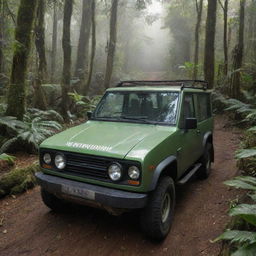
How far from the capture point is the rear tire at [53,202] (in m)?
4.50

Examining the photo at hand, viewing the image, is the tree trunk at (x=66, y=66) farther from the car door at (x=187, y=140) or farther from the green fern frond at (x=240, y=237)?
the green fern frond at (x=240, y=237)

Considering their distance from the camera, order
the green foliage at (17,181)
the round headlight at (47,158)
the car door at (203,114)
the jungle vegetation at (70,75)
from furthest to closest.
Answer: the jungle vegetation at (70,75), the car door at (203,114), the green foliage at (17,181), the round headlight at (47,158)

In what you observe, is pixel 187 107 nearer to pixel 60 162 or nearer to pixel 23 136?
pixel 60 162

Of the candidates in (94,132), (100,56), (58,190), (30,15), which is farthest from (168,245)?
(100,56)

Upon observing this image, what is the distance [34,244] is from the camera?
4.01 meters

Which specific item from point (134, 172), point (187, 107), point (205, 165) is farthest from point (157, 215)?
point (205, 165)

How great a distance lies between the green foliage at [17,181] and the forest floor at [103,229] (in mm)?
166

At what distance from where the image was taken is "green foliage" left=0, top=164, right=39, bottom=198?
553 cm

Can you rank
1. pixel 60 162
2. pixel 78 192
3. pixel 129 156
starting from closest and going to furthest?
pixel 129 156 < pixel 78 192 < pixel 60 162

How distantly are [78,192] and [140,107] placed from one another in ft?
6.53

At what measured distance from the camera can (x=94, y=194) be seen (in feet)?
11.8

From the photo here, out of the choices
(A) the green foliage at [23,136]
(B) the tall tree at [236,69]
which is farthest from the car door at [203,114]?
(B) the tall tree at [236,69]

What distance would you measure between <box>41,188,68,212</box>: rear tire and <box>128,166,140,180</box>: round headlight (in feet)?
5.39

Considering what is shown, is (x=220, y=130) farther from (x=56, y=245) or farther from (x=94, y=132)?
(x=56, y=245)
